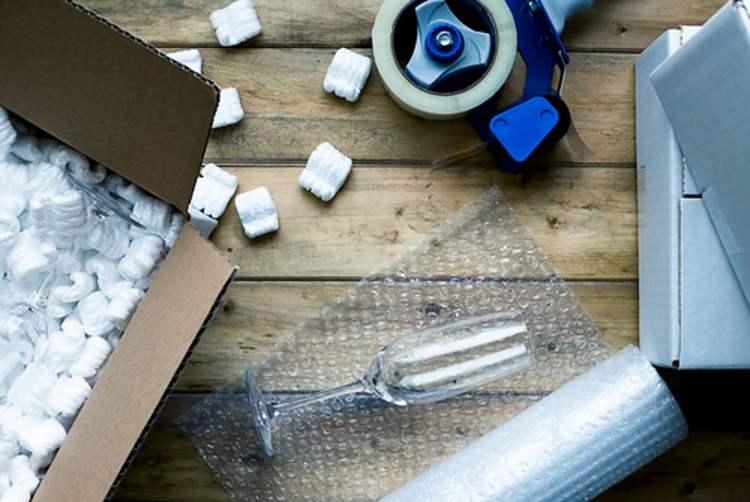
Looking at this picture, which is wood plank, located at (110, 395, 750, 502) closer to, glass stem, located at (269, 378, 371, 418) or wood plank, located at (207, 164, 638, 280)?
glass stem, located at (269, 378, 371, 418)

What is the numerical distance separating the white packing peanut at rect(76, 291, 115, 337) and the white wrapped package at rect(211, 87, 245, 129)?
0.26m

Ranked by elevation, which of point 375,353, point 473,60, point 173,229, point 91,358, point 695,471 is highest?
point 473,60

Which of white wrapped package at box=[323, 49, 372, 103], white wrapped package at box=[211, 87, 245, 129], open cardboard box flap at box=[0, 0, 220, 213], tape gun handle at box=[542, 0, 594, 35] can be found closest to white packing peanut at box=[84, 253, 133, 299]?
open cardboard box flap at box=[0, 0, 220, 213]

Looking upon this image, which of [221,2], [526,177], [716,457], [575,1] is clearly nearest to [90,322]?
[221,2]

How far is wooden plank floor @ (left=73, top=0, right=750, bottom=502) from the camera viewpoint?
0.74 meters

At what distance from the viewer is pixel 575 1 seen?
0.70 m

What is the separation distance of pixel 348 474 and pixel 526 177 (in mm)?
442

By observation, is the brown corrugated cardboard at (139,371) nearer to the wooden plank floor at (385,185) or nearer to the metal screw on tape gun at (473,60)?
the wooden plank floor at (385,185)

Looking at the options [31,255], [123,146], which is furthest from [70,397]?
[123,146]

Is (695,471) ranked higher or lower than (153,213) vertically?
lower

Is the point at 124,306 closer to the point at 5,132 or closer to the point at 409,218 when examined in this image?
the point at 5,132

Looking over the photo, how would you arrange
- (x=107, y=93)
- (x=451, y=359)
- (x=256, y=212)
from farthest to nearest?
(x=256, y=212), (x=451, y=359), (x=107, y=93)

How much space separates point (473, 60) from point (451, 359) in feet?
1.17

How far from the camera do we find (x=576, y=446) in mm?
603
